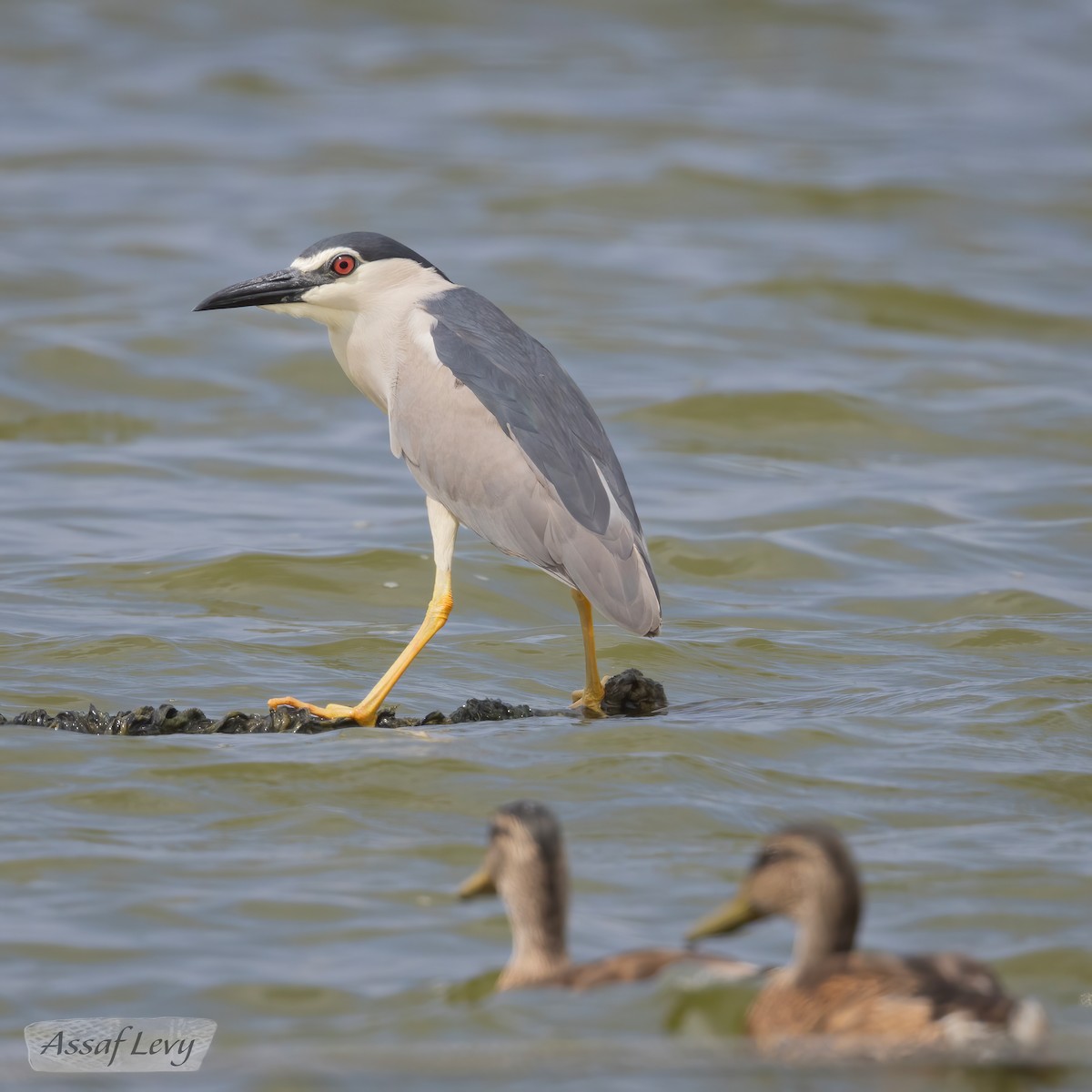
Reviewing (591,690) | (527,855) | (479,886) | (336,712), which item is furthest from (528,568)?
(527,855)

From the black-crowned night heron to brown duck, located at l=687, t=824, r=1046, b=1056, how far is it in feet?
9.68

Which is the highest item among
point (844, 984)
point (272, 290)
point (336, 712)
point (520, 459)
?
point (272, 290)

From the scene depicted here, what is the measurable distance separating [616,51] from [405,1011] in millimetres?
22070

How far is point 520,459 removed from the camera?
7.45 meters

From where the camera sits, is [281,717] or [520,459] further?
[520,459]

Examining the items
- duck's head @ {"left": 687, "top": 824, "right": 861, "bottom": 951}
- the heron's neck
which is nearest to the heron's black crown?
the heron's neck

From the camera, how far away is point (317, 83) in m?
23.2

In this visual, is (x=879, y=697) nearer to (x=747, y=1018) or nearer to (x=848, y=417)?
(x=747, y=1018)

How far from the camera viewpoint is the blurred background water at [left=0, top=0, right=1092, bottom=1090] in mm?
4781

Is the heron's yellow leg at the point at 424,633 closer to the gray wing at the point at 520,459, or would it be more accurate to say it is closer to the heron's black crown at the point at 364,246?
the gray wing at the point at 520,459

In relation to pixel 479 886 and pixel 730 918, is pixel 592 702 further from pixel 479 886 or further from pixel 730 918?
pixel 730 918

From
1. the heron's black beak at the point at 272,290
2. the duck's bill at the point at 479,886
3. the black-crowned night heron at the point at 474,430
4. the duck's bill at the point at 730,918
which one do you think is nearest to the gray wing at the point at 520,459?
the black-crowned night heron at the point at 474,430

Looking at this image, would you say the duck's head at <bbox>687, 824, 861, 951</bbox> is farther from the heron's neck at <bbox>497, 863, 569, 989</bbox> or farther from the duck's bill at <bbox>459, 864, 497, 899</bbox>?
the duck's bill at <bbox>459, 864, 497, 899</bbox>

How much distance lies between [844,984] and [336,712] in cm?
328
